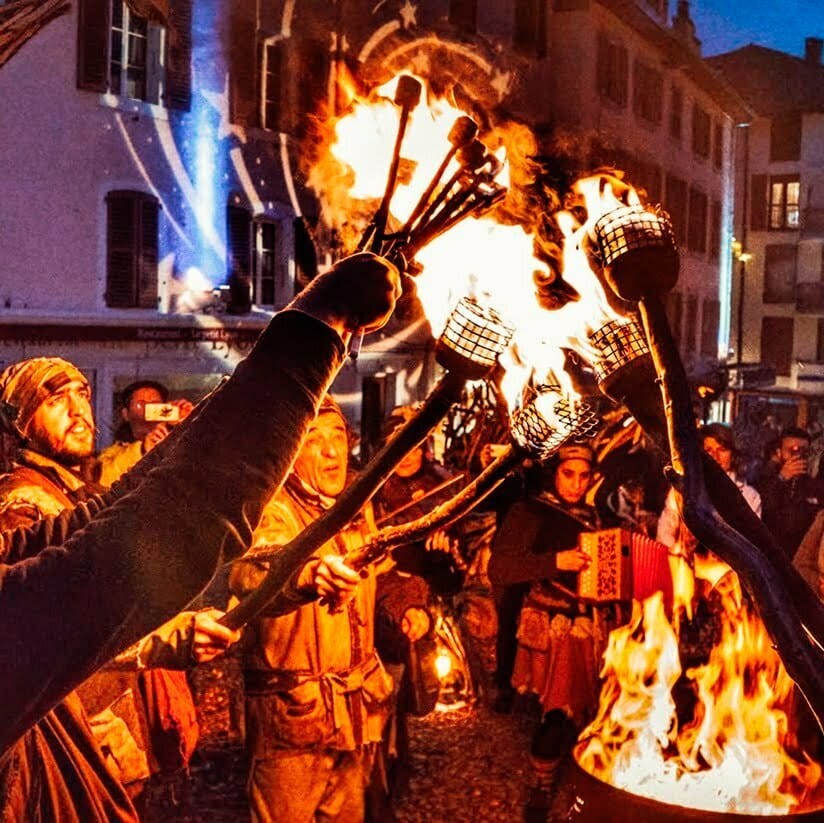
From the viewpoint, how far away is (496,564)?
688cm

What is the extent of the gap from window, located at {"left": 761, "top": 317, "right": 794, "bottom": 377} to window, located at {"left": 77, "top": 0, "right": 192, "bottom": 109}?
31209 millimetres

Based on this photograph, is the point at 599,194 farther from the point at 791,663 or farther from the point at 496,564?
the point at 496,564

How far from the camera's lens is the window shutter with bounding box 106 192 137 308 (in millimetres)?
17922

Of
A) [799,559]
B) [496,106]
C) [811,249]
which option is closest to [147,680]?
[799,559]

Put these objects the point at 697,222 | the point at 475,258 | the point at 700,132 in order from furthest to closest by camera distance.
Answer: the point at 697,222 < the point at 700,132 < the point at 475,258

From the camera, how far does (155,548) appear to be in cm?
143

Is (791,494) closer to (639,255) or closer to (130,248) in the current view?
(639,255)

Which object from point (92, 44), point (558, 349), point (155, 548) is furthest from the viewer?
point (92, 44)

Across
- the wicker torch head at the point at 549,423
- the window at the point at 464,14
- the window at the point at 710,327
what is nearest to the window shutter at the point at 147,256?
the window at the point at 464,14

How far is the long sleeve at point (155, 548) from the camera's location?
1.42 m

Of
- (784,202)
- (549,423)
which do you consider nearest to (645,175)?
(784,202)

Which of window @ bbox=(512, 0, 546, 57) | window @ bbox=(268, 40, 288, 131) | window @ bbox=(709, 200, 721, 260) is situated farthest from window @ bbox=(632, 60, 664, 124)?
window @ bbox=(268, 40, 288, 131)

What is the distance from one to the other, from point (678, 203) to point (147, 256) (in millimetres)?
19989

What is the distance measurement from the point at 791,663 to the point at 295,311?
3.85 ft
